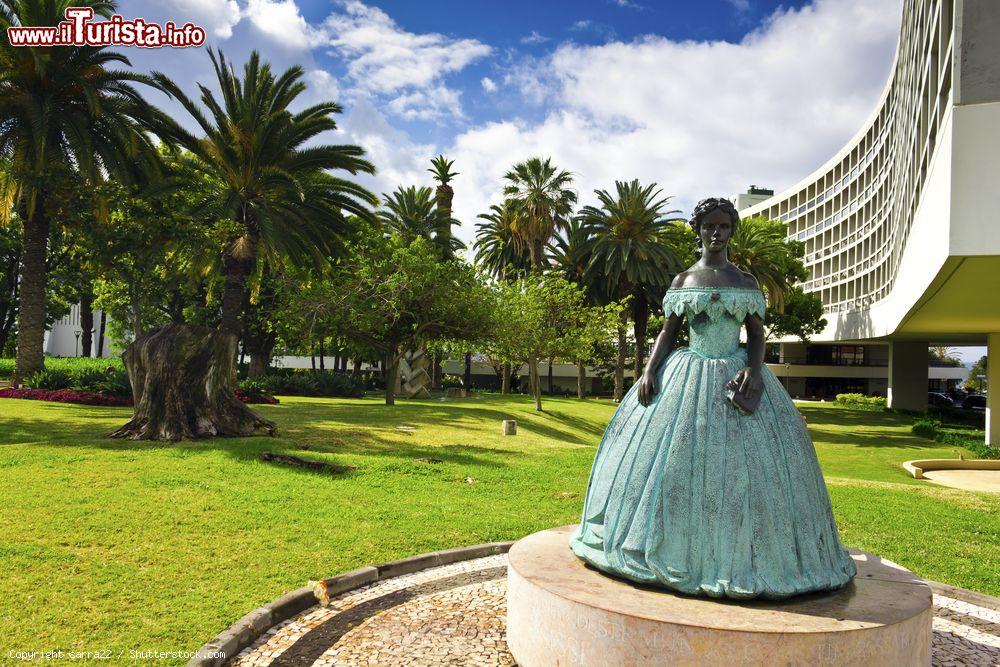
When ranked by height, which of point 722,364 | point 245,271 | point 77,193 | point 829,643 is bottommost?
point 829,643

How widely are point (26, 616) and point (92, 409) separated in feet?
53.1

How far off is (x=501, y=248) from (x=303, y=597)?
Result: 129 ft

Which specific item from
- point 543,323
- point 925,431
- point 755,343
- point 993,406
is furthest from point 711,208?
point 925,431

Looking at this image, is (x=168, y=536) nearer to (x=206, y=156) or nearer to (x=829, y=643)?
(x=829, y=643)

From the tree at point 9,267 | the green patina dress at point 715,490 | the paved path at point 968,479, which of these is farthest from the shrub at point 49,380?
the paved path at point 968,479

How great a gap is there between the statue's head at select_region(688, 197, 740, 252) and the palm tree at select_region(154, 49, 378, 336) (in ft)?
59.8

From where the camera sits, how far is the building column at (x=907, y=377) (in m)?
45.1

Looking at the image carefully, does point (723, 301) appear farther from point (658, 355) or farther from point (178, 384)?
point (178, 384)

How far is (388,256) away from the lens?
92.5ft

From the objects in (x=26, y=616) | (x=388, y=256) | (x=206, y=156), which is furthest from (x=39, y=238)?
(x=26, y=616)

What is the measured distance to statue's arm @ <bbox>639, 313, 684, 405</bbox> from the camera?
5129 millimetres

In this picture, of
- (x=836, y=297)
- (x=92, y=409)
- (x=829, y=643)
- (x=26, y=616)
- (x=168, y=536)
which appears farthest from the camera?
(x=836, y=297)

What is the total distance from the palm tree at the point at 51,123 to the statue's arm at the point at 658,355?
64.7 feet

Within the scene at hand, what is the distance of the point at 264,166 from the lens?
22047mm
